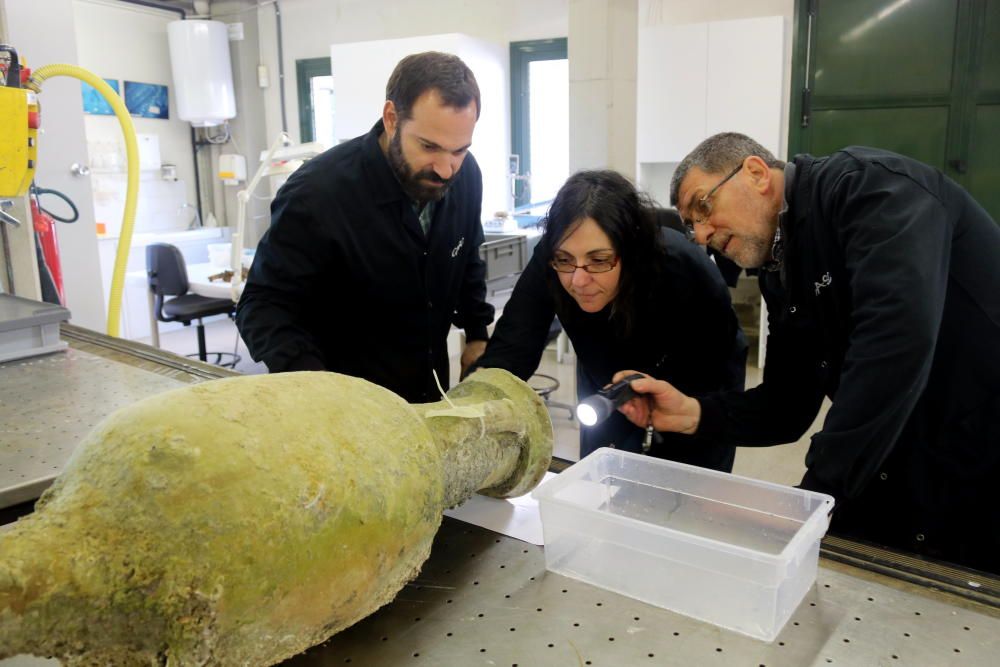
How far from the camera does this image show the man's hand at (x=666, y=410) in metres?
1.33

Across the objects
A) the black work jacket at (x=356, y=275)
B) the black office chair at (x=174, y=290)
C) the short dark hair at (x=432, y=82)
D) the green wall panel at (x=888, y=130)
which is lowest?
the black office chair at (x=174, y=290)

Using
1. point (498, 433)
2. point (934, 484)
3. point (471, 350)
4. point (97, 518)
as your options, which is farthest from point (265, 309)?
point (934, 484)

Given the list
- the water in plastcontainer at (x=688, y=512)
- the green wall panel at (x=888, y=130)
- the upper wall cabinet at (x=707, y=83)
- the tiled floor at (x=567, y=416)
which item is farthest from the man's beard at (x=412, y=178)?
the green wall panel at (x=888, y=130)

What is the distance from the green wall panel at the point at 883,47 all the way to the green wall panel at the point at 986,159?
0.24 metres

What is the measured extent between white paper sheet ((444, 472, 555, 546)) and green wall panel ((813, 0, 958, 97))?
153 inches

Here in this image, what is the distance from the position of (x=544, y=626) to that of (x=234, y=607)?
0.34 metres

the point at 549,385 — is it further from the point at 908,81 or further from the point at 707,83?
the point at 908,81

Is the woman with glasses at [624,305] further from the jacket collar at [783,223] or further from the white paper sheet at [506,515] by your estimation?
the white paper sheet at [506,515]

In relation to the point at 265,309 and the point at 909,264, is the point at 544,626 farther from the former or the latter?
the point at 265,309

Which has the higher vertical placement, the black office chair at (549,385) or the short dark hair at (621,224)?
the short dark hair at (621,224)

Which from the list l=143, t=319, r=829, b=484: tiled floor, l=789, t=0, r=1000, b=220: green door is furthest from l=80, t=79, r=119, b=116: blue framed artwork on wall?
l=789, t=0, r=1000, b=220: green door

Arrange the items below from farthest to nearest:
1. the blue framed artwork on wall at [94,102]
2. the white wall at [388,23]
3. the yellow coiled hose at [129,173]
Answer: the blue framed artwork on wall at [94,102], the white wall at [388,23], the yellow coiled hose at [129,173]

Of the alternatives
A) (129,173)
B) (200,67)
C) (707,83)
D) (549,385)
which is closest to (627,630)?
(129,173)

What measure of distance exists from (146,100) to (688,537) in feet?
20.4
